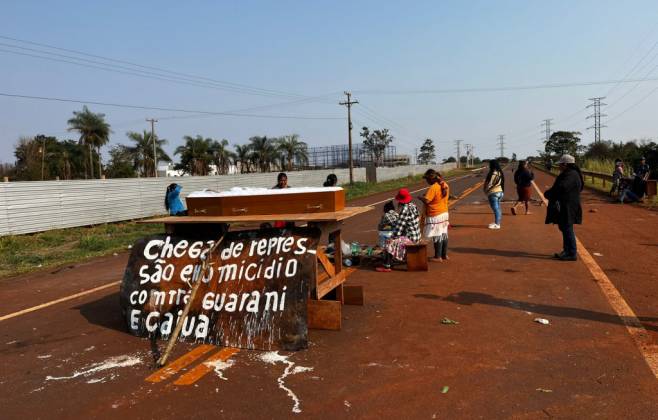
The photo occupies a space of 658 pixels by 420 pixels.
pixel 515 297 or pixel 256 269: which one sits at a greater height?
pixel 256 269

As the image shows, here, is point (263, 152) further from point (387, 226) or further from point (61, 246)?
point (387, 226)

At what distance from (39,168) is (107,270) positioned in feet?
140

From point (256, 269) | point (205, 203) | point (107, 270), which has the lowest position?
point (107, 270)

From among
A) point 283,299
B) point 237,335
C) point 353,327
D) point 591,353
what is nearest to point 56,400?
point 237,335

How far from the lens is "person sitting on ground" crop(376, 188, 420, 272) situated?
8.41 meters

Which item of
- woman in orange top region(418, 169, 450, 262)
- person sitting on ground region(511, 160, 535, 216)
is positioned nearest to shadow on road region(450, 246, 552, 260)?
woman in orange top region(418, 169, 450, 262)

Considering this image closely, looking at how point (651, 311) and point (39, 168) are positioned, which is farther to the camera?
point (39, 168)

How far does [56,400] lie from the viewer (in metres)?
3.91

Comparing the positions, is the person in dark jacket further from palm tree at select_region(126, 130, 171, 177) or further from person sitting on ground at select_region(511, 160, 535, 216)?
palm tree at select_region(126, 130, 171, 177)

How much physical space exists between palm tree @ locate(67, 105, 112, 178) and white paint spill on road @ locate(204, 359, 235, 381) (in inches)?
2038

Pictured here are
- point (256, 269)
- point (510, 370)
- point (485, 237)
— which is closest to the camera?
point (510, 370)

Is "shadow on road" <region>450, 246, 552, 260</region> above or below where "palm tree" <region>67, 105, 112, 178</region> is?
below

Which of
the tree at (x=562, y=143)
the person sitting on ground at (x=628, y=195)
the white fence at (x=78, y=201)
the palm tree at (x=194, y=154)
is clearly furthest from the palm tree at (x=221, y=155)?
the tree at (x=562, y=143)

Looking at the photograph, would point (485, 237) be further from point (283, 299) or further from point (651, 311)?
point (283, 299)
